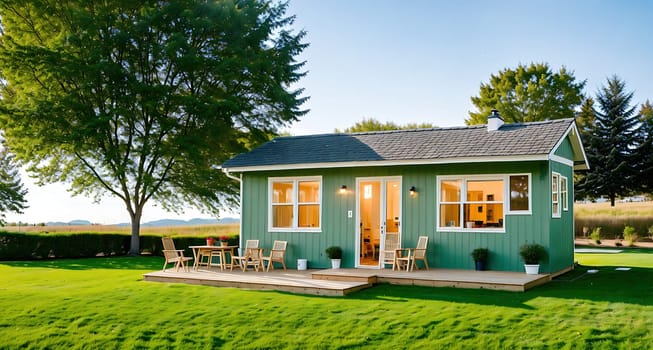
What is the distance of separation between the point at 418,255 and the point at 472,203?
1594mm

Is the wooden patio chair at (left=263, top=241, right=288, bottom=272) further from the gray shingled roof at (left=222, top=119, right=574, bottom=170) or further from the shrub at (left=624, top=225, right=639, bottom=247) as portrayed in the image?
the shrub at (left=624, top=225, right=639, bottom=247)

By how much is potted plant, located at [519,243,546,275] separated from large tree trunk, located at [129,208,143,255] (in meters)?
16.2

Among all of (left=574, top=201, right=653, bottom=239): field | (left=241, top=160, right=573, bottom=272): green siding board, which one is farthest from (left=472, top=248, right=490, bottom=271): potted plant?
(left=574, top=201, right=653, bottom=239): field

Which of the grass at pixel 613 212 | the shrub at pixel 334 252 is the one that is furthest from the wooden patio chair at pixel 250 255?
the grass at pixel 613 212

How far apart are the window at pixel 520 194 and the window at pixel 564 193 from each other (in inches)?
62.5

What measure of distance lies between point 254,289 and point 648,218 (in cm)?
2561

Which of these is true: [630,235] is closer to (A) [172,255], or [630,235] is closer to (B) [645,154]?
(B) [645,154]

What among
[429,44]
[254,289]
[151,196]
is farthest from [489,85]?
[254,289]

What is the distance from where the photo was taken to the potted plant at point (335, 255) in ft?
44.8

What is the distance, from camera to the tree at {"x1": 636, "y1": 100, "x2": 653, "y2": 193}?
107 ft

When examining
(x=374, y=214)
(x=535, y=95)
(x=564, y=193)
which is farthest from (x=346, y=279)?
(x=535, y=95)

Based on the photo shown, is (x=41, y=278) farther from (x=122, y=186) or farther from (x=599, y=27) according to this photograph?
(x=599, y=27)

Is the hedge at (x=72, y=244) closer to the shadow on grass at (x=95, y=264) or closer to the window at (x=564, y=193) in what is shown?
the shadow on grass at (x=95, y=264)

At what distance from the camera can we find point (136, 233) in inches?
932
